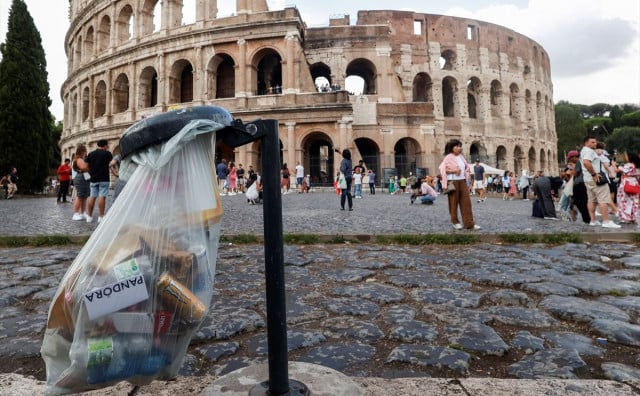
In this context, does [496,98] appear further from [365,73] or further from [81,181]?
[81,181]

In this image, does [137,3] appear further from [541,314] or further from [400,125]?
[541,314]

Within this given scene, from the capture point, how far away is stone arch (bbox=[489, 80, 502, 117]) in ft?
99.0

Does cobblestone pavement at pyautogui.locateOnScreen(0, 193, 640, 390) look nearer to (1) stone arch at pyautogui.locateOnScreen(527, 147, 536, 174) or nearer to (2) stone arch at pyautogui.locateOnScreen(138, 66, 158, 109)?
(2) stone arch at pyautogui.locateOnScreen(138, 66, 158, 109)

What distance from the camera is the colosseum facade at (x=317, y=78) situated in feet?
70.6

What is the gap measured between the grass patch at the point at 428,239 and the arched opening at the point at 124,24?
26.4 m

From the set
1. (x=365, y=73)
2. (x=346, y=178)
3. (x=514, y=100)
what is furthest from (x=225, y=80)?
(x=514, y=100)

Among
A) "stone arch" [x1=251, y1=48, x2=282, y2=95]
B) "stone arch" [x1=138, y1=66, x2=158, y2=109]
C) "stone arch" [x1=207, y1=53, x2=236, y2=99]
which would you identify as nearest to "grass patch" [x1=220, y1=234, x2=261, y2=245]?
"stone arch" [x1=251, y1=48, x2=282, y2=95]

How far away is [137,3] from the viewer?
2383 centimetres

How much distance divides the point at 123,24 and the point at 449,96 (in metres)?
24.2

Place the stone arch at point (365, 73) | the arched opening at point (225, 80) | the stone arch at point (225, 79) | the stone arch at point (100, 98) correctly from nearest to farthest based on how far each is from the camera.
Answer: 1. the stone arch at point (225, 79)
2. the arched opening at point (225, 80)
3. the stone arch at point (365, 73)
4. the stone arch at point (100, 98)

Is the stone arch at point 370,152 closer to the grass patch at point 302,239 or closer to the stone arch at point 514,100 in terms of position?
the stone arch at point 514,100

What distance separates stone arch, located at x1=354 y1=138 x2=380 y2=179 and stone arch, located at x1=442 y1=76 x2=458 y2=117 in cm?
786

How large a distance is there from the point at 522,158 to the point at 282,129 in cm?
2070

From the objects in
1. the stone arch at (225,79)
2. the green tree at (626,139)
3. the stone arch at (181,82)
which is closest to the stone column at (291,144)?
the stone arch at (225,79)
